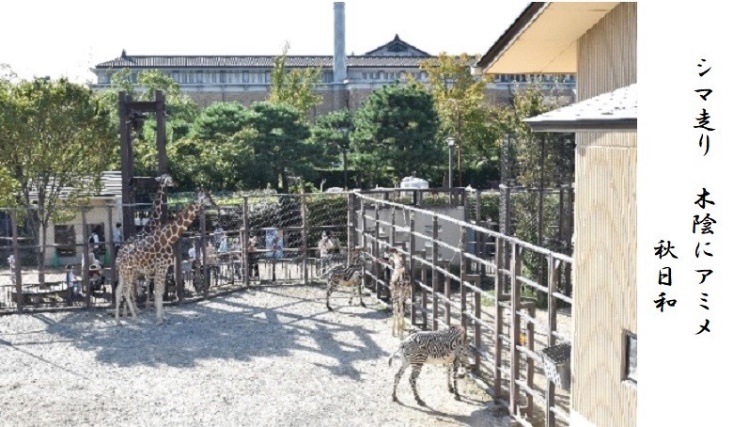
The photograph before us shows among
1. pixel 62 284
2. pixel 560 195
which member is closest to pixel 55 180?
pixel 62 284

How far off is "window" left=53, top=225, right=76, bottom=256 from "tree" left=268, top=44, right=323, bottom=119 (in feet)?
65.6

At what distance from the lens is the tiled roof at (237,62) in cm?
4700

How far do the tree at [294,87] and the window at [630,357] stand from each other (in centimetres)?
3393

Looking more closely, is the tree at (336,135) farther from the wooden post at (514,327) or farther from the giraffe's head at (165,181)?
the wooden post at (514,327)

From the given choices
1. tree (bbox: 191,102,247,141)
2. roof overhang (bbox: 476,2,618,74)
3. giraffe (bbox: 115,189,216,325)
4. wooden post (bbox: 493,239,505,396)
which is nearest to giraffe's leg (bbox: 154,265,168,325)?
giraffe (bbox: 115,189,216,325)

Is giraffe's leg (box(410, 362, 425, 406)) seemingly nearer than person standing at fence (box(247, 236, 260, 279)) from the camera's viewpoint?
Yes

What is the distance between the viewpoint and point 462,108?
32750mm

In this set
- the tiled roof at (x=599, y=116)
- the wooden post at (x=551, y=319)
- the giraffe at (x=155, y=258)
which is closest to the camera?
the tiled roof at (x=599, y=116)

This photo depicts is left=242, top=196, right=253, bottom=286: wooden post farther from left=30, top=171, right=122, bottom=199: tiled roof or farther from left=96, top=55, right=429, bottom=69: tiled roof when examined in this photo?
left=96, top=55, right=429, bottom=69: tiled roof

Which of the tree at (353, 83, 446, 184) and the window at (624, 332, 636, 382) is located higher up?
the tree at (353, 83, 446, 184)

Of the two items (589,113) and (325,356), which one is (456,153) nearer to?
(325,356)

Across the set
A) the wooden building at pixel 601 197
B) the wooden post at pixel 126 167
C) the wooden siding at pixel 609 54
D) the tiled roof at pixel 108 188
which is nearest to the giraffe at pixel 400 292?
the wooden post at pixel 126 167

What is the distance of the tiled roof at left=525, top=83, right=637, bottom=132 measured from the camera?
5.22 m
